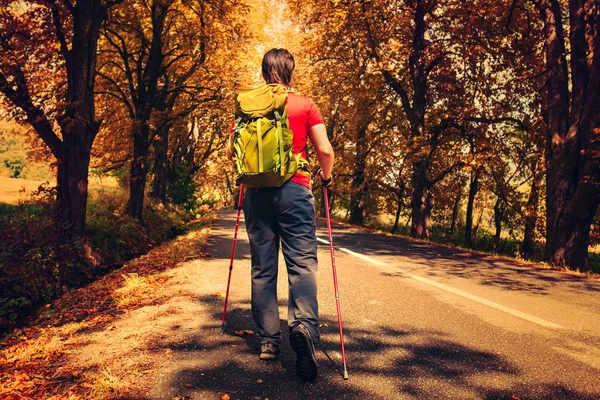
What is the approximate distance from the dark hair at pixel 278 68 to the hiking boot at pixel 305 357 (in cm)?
191

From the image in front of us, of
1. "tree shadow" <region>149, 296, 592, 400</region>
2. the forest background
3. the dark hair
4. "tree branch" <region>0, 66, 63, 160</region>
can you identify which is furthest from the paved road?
"tree branch" <region>0, 66, 63, 160</region>

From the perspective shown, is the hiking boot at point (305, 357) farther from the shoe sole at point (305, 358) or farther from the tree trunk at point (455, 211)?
the tree trunk at point (455, 211)

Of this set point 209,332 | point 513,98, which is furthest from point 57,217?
point 513,98

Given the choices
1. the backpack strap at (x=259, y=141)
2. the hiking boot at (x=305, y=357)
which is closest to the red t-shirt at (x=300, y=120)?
the backpack strap at (x=259, y=141)

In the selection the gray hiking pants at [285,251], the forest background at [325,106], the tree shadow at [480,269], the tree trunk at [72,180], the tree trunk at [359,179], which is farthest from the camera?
the tree trunk at [359,179]

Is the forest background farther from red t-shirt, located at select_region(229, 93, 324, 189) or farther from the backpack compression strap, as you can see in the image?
the backpack compression strap

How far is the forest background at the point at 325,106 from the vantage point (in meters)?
10.1

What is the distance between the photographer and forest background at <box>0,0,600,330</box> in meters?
10.1

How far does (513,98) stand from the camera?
18.5 meters

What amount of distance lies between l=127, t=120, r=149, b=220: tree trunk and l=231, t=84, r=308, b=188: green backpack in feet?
48.0

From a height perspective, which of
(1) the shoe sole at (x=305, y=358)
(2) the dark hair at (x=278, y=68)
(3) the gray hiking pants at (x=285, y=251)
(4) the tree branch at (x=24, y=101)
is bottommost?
(1) the shoe sole at (x=305, y=358)

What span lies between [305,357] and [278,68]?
217 centimetres

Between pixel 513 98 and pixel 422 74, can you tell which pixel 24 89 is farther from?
pixel 513 98

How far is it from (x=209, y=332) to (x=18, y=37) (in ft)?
32.3
